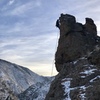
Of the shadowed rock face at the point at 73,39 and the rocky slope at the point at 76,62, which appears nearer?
the rocky slope at the point at 76,62

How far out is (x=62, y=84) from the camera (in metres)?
38.0

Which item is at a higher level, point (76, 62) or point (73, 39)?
point (73, 39)

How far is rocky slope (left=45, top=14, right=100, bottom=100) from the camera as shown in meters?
34.1

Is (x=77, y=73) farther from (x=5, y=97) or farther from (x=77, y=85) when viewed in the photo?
(x=5, y=97)

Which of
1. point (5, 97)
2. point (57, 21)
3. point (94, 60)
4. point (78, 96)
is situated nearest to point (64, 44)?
point (57, 21)

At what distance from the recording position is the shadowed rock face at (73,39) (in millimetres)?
49062

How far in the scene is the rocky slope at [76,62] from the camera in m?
34.1

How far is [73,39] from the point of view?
5025 cm

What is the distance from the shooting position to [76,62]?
140 ft

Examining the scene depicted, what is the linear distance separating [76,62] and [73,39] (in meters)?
8.29

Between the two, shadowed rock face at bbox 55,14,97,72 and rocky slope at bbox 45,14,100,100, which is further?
shadowed rock face at bbox 55,14,97,72

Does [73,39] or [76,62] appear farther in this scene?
[73,39]

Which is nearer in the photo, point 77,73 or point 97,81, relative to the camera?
point 97,81

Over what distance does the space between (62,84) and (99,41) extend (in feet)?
57.7
